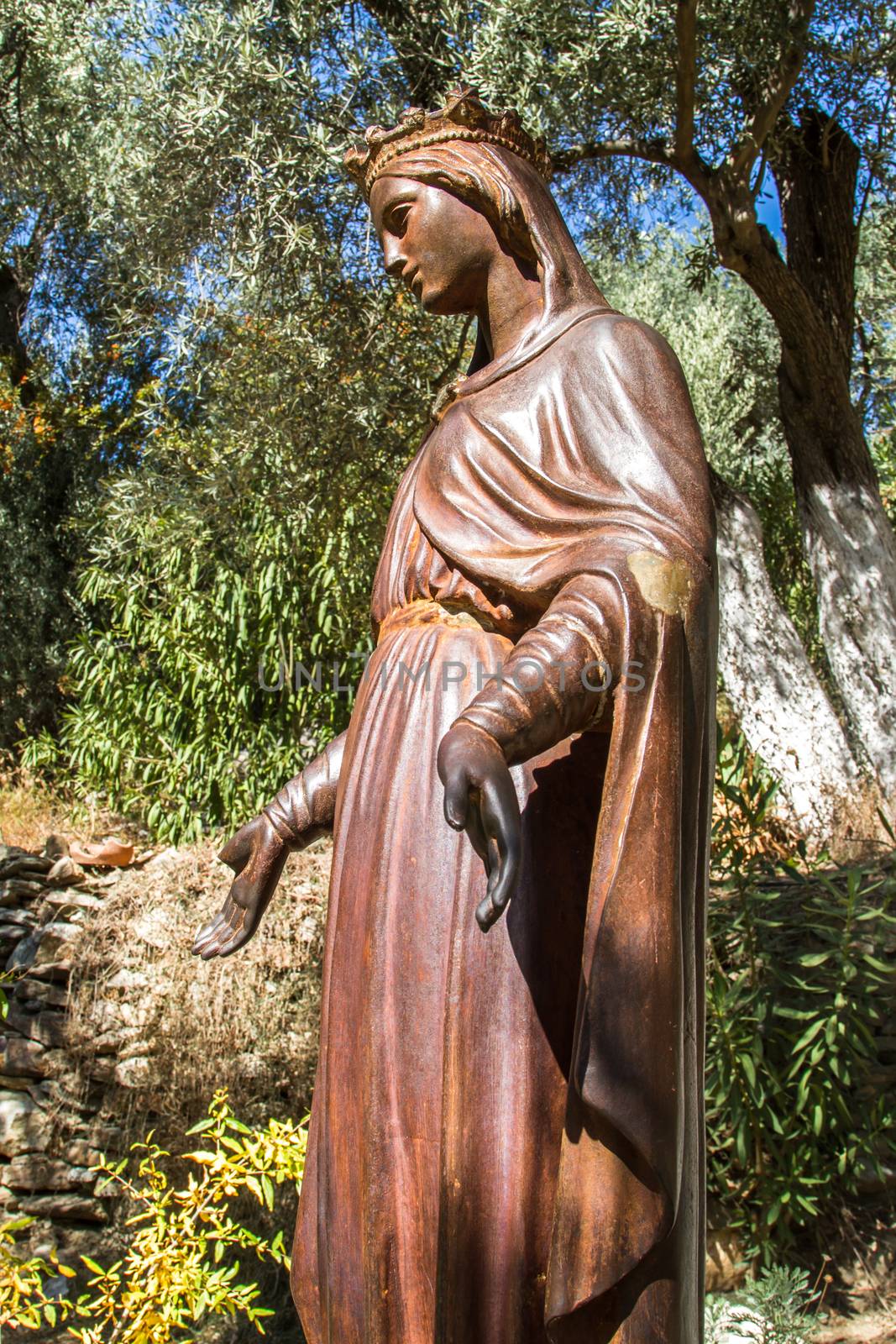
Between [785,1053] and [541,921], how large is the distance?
4.23 m

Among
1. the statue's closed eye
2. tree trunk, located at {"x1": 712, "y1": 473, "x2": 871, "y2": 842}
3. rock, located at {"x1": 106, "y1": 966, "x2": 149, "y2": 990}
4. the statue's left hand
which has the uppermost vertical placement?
tree trunk, located at {"x1": 712, "y1": 473, "x2": 871, "y2": 842}

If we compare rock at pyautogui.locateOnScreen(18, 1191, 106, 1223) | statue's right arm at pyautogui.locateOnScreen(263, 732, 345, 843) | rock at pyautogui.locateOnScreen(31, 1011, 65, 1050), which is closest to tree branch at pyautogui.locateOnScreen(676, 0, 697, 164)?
statue's right arm at pyautogui.locateOnScreen(263, 732, 345, 843)

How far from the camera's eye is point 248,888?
2074 millimetres

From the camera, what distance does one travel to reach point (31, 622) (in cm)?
1154

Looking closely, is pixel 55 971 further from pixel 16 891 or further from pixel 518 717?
pixel 518 717

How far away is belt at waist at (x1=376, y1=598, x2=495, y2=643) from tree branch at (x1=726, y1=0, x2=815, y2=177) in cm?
568

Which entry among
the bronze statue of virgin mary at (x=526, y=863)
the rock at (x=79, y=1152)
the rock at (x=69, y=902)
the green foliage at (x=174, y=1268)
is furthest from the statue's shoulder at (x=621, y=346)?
the rock at (x=79, y=1152)

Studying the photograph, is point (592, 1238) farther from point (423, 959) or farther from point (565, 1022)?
point (423, 959)

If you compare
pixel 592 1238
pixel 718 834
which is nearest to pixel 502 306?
pixel 592 1238

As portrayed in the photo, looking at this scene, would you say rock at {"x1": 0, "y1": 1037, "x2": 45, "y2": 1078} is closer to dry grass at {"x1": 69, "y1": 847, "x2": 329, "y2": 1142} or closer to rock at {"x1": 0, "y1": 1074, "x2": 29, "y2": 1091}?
rock at {"x1": 0, "y1": 1074, "x2": 29, "y2": 1091}

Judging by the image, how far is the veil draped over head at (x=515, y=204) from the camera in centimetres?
193

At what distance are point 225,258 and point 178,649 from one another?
3.18 meters

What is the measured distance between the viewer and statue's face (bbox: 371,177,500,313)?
77.4 inches

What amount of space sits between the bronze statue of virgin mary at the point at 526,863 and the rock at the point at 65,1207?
16.5 feet
